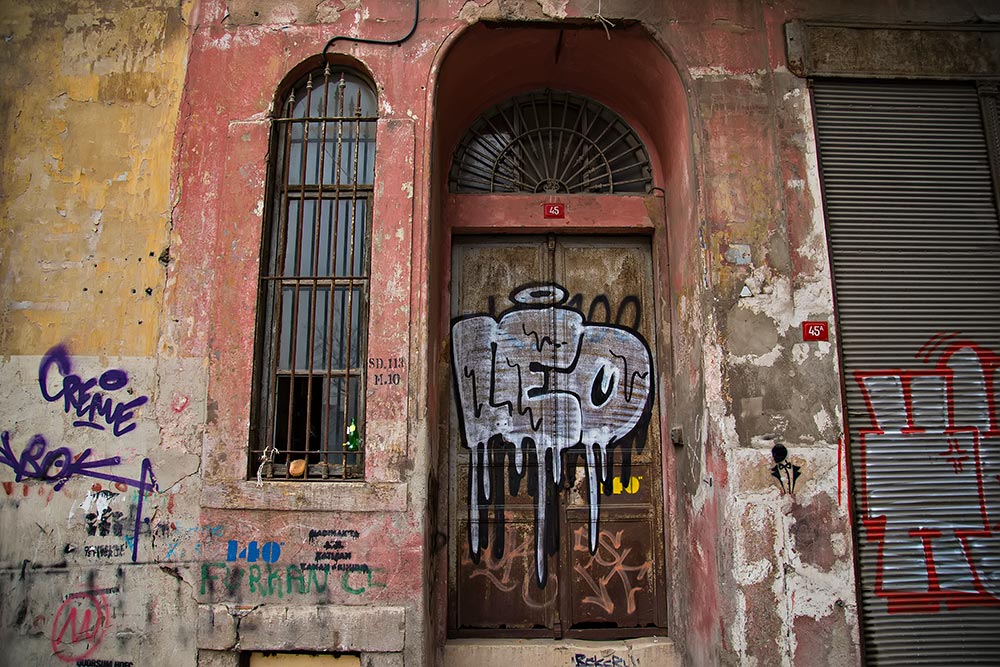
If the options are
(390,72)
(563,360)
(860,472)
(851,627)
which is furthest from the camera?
(563,360)

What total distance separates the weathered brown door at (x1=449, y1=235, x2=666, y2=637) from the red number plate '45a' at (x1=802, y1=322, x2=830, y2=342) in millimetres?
1255

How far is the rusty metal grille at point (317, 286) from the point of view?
4.57 metres

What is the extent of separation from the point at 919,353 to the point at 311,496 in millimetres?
4306

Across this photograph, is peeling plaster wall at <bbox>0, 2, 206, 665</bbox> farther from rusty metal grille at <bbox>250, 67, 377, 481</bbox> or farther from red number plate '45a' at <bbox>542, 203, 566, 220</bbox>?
red number plate '45a' at <bbox>542, 203, 566, 220</bbox>

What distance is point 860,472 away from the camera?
454cm

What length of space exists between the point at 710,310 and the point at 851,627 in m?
2.21

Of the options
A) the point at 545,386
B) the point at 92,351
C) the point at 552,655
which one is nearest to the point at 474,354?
the point at 545,386

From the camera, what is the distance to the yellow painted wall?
15.3 ft

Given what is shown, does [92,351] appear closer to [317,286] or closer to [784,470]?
[317,286]

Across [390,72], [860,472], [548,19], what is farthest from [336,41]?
Result: [860,472]

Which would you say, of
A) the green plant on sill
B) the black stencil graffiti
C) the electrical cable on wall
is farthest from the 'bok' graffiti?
the electrical cable on wall

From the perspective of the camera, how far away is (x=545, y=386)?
5.44 metres

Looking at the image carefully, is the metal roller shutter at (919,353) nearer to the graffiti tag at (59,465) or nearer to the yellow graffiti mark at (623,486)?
the yellow graffiti mark at (623,486)

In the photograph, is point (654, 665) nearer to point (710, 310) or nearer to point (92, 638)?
point (710, 310)
